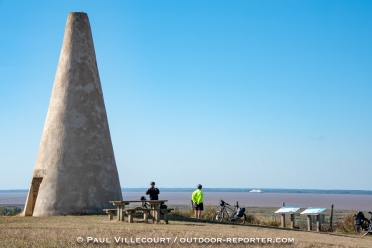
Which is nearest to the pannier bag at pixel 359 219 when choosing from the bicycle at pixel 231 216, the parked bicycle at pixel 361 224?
the parked bicycle at pixel 361 224

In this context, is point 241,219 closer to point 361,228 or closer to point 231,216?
point 231,216

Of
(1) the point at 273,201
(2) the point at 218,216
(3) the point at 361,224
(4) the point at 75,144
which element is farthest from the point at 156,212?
(1) the point at 273,201

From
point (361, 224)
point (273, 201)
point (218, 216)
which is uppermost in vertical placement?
point (273, 201)

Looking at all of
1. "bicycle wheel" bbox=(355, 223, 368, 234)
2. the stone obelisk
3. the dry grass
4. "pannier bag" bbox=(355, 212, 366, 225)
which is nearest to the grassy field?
the dry grass

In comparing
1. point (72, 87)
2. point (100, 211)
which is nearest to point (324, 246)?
point (100, 211)

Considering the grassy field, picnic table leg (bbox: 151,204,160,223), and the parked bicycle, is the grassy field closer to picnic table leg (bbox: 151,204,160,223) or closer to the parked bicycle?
picnic table leg (bbox: 151,204,160,223)

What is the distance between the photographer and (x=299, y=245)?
1181 cm

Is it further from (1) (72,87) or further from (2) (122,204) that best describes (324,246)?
(1) (72,87)

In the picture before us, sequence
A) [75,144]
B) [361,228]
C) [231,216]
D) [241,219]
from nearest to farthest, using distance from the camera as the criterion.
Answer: [75,144]
[361,228]
[241,219]
[231,216]

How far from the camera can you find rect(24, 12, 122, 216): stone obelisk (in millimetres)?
17047

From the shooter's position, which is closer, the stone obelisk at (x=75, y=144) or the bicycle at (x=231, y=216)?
the stone obelisk at (x=75, y=144)

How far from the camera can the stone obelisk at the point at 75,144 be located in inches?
671

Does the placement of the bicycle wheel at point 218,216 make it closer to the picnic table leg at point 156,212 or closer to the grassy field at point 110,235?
the picnic table leg at point 156,212

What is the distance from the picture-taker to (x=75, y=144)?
17.4 meters
